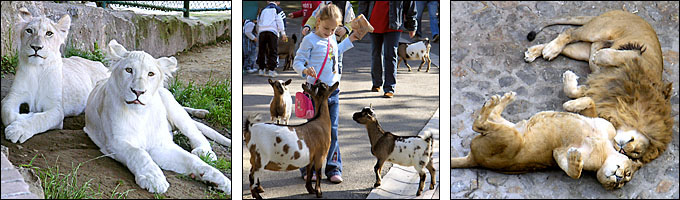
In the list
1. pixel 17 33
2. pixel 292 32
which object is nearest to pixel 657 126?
pixel 292 32

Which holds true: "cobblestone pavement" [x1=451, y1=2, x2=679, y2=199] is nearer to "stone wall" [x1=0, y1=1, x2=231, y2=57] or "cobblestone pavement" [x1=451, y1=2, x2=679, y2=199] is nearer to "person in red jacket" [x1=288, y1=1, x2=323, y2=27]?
"person in red jacket" [x1=288, y1=1, x2=323, y2=27]

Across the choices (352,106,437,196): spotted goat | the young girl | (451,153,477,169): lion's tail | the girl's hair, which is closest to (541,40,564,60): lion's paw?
(451,153,477,169): lion's tail

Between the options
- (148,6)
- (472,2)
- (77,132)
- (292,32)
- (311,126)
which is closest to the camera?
(311,126)

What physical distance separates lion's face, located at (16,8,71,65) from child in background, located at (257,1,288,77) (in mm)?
955

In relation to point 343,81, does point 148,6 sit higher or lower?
higher

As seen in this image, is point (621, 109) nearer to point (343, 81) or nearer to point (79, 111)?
point (343, 81)

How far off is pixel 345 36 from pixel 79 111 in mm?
1444

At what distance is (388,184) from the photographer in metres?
3.13

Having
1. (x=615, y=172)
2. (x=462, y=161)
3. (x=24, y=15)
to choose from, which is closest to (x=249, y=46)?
(x=24, y=15)

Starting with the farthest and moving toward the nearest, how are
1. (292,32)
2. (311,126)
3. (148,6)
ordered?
(148,6), (292,32), (311,126)

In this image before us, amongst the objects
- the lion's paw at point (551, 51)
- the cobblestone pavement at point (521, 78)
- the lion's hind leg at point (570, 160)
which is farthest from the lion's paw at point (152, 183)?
the lion's paw at point (551, 51)

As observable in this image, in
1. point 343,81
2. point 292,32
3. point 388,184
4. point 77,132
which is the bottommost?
point 388,184

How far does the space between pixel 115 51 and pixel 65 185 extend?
645 millimetres

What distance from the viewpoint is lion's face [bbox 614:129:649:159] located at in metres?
3.41
